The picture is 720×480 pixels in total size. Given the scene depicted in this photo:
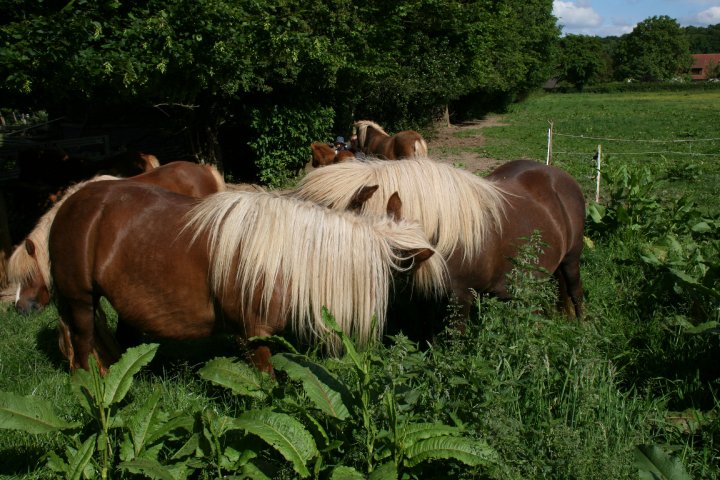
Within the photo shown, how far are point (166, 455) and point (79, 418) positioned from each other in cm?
62

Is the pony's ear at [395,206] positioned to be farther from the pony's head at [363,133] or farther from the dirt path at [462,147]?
the dirt path at [462,147]

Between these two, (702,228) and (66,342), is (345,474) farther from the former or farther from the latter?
(702,228)

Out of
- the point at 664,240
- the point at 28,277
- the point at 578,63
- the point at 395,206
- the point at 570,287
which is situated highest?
the point at 578,63

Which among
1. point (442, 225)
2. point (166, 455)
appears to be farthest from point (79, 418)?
point (442, 225)

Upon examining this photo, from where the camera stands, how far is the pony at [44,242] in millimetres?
3973

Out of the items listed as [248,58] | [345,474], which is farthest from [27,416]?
[248,58]

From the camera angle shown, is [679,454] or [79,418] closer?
[679,454]

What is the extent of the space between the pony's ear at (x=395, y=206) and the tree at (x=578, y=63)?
275 feet

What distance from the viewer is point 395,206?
339 cm

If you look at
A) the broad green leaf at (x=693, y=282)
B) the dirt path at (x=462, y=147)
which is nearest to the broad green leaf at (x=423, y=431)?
the broad green leaf at (x=693, y=282)

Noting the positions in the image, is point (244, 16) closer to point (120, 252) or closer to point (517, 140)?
point (120, 252)

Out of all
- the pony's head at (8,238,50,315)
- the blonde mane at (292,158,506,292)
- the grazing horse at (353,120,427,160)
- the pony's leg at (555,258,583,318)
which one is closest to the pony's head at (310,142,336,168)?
the grazing horse at (353,120,427,160)

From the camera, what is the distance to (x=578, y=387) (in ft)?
8.31

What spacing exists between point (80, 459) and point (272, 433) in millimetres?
771
